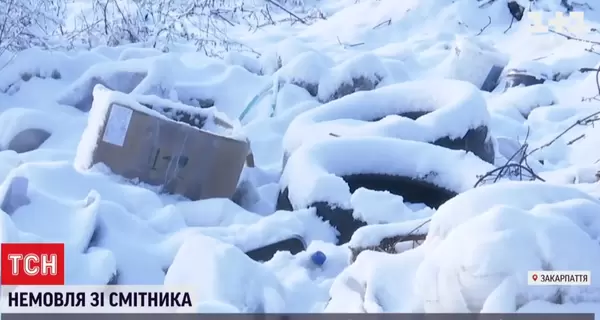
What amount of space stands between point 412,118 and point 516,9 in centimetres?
414

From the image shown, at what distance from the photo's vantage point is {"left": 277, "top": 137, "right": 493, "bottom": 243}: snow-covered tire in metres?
3.56

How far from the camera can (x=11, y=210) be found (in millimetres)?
2758

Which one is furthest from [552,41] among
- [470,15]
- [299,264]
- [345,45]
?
[299,264]

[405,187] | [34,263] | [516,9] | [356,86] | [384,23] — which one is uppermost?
[34,263]

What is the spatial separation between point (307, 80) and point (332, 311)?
350cm

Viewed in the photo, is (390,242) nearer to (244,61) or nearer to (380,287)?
(380,287)

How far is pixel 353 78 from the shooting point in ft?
17.7

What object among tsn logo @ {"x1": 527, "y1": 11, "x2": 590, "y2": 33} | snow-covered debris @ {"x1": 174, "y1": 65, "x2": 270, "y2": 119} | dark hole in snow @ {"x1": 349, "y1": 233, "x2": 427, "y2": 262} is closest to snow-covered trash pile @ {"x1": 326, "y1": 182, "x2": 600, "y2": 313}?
dark hole in snow @ {"x1": 349, "y1": 233, "x2": 427, "y2": 262}

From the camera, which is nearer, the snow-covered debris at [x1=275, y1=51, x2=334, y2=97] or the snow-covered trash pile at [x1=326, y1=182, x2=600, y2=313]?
the snow-covered trash pile at [x1=326, y1=182, x2=600, y2=313]

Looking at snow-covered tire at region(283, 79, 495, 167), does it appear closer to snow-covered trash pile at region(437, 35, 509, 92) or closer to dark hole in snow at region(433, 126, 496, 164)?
dark hole in snow at region(433, 126, 496, 164)

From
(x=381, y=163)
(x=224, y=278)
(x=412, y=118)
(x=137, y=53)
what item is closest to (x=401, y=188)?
(x=381, y=163)

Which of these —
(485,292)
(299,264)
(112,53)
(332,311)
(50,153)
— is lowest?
(112,53)

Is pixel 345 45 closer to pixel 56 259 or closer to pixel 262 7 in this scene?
pixel 262 7

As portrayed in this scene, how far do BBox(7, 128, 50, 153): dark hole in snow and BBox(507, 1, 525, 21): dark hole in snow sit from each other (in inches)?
195
